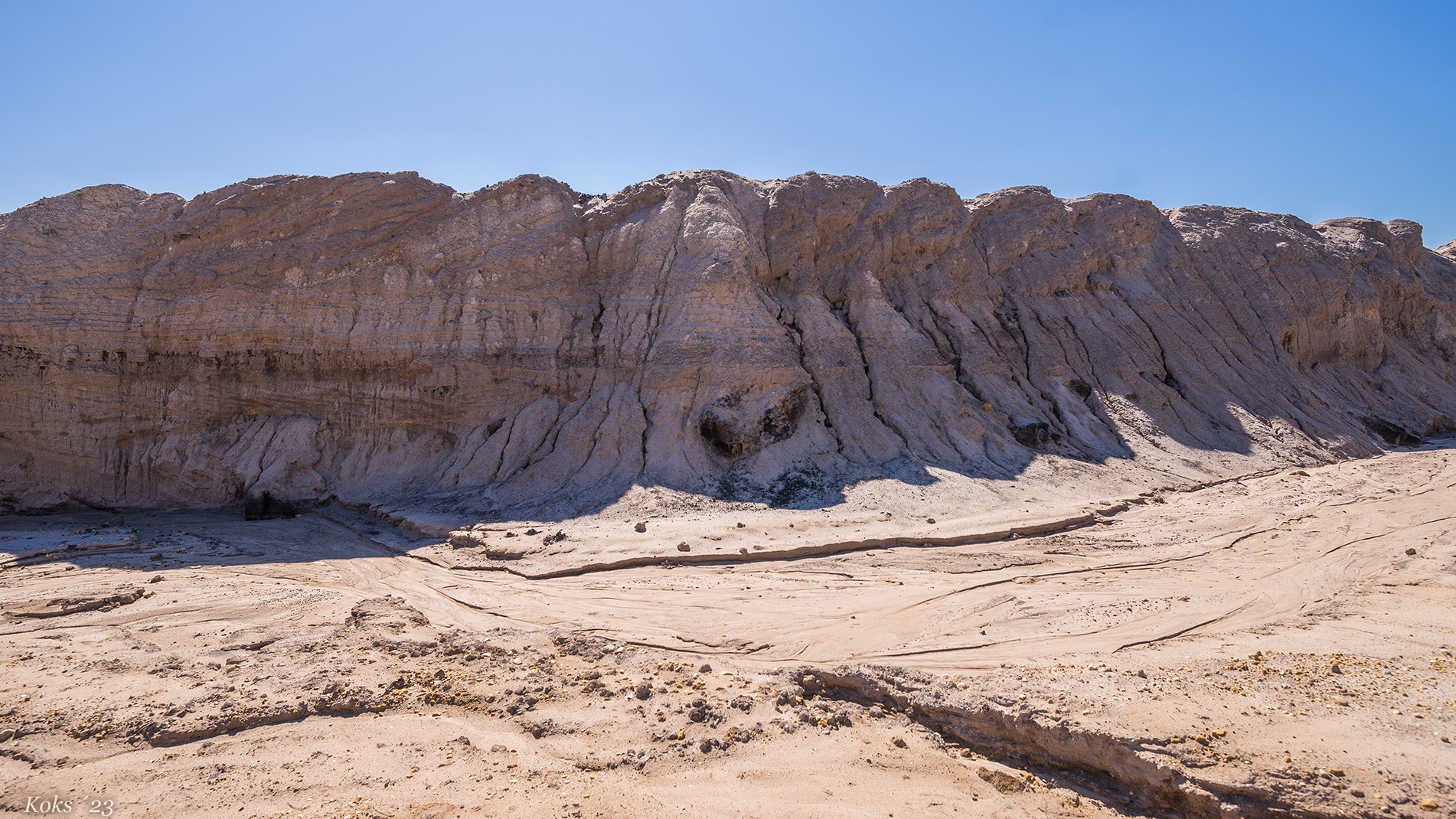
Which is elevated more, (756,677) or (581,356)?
(581,356)

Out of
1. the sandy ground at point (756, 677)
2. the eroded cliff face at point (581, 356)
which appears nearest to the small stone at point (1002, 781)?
the sandy ground at point (756, 677)

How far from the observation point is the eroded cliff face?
53.4ft

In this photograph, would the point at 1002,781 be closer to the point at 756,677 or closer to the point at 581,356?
the point at 756,677

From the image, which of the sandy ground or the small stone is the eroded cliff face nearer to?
the sandy ground

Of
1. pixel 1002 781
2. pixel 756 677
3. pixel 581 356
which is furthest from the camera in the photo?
pixel 581 356

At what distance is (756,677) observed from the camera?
20.3 feet

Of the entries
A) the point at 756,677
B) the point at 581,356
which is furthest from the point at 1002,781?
the point at 581,356

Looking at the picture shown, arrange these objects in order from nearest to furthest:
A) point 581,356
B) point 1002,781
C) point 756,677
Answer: point 1002,781 → point 756,677 → point 581,356

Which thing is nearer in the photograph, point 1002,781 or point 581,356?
point 1002,781

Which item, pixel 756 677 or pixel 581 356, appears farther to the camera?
pixel 581 356

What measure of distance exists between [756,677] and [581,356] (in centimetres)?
1314

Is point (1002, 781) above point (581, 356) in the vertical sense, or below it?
below

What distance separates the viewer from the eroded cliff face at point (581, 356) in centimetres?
1628

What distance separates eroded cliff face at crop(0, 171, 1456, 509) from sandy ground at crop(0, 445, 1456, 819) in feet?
16.6
